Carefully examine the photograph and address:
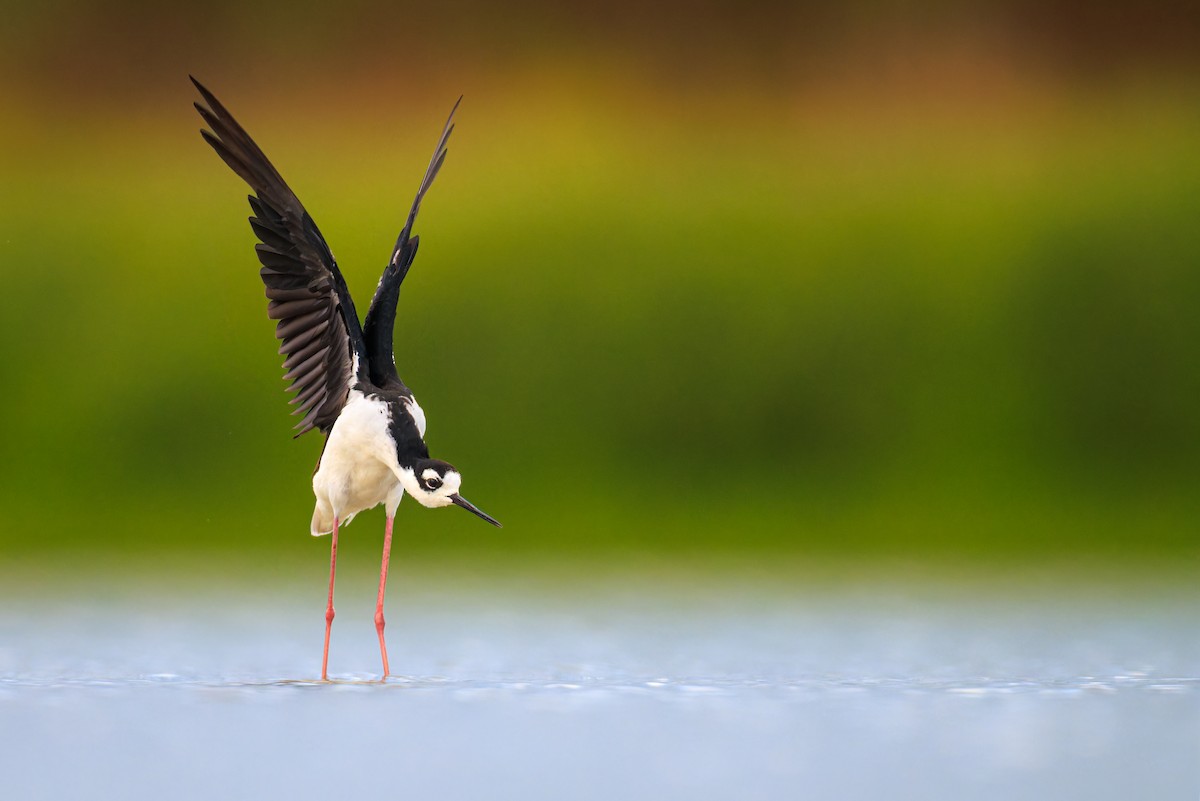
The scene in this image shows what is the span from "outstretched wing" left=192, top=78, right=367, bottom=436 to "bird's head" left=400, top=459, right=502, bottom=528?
0.61 m

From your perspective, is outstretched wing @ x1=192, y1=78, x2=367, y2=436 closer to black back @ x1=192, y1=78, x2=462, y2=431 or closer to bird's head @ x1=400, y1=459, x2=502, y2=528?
black back @ x1=192, y1=78, x2=462, y2=431

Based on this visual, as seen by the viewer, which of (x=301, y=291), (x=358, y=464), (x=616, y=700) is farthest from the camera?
(x=301, y=291)

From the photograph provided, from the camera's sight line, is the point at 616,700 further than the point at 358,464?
No

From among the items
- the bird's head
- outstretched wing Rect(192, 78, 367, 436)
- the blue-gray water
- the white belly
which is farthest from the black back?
the blue-gray water

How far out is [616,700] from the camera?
7.10 m

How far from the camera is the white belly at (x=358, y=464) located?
28.1 feet

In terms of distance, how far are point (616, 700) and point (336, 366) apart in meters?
2.62

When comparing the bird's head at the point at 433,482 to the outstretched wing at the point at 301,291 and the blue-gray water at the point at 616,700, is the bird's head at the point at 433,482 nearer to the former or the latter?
the outstretched wing at the point at 301,291

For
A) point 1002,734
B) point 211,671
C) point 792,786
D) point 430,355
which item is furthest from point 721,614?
point 430,355

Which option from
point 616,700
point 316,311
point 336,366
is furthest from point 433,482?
point 616,700

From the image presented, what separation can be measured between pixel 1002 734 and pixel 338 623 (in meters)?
5.90

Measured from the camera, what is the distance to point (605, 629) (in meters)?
10.3

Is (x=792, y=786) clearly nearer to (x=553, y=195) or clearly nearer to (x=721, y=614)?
(x=721, y=614)

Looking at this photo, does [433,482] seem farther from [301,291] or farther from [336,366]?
[301,291]
